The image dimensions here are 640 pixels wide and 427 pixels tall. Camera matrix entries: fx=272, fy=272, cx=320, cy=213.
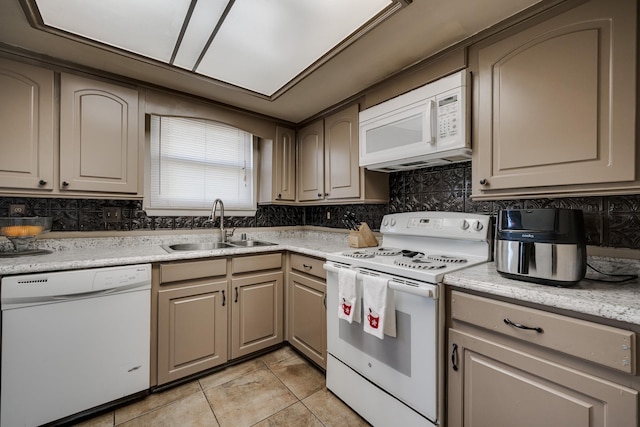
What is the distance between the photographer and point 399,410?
1339 millimetres

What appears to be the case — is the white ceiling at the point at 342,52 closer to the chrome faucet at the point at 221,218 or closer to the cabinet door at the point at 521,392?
the chrome faucet at the point at 221,218

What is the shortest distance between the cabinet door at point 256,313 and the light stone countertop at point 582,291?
1417 mm

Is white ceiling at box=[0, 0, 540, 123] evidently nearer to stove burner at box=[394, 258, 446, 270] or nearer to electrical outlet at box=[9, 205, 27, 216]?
electrical outlet at box=[9, 205, 27, 216]

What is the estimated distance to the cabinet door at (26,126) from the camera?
155cm

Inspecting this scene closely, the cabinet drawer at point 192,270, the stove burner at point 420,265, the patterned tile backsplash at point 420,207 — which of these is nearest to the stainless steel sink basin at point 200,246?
the patterned tile backsplash at point 420,207

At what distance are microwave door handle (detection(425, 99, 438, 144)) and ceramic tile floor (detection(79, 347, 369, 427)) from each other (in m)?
1.64

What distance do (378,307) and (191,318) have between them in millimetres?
1279

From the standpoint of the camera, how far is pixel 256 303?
213cm

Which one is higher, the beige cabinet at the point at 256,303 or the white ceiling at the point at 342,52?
the white ceiling at the point at 342,52

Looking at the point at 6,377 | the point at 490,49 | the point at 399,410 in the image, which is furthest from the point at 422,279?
the point at 6,377

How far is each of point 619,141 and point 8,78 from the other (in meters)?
3.01

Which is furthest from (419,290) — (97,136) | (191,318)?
(97,136)

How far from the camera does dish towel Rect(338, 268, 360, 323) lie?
58.6 inches

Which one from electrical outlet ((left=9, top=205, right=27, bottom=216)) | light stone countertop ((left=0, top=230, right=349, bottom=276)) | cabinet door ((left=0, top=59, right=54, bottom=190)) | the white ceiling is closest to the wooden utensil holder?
light stone countertop ((left=0, top=230, right=349, bottom=276))
